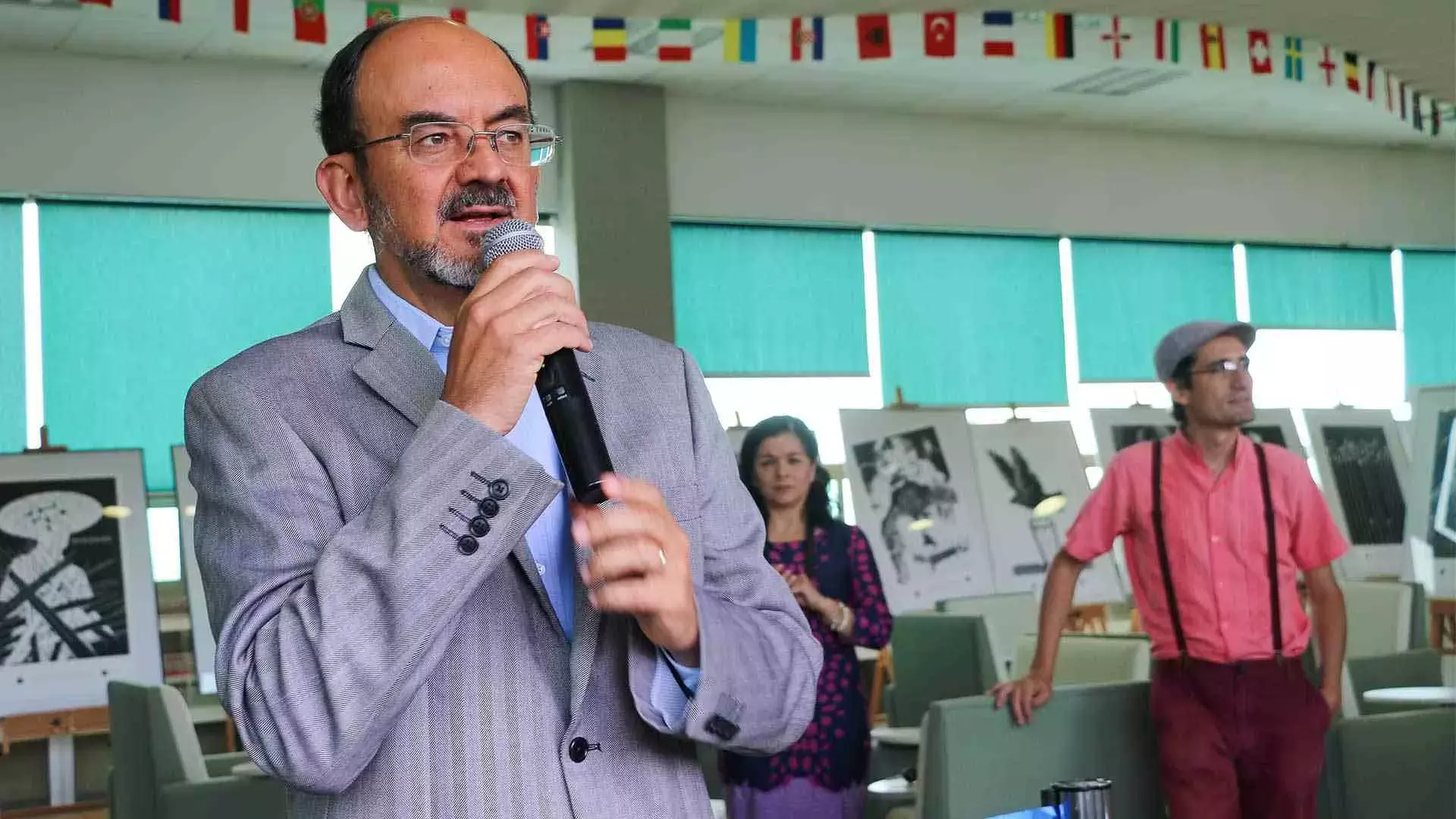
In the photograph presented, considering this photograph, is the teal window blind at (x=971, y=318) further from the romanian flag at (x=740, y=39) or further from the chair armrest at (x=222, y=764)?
the chair armrest at (x=222, y=764)

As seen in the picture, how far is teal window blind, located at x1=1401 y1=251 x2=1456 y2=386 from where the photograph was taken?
12141 millimetres

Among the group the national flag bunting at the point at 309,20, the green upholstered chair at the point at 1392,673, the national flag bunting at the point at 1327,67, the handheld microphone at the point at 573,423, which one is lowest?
the green upholstered chair at the point at 1392,673

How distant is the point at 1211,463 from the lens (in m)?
4.00

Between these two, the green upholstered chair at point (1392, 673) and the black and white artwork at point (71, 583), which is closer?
the green upholstered chair at point (1392, 673)

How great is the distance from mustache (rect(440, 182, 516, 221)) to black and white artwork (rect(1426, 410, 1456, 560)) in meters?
9.35

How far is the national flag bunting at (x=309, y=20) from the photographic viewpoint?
21.4 feet

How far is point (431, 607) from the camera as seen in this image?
984 millimetres

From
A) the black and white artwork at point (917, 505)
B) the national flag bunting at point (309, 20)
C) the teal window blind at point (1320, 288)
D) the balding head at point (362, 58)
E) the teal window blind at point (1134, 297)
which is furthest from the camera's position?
the teal window blind at point (1320, 288)

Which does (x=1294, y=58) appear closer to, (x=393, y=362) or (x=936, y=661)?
(x=936, y=661)

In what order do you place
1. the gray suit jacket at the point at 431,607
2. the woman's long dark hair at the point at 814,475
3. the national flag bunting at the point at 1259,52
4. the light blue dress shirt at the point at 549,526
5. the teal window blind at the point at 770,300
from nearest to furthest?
the gray suit jacket at the point at 431,607 < the light blue dress shirt at the point at 549,526 < the woman's long dark hair at the point at 814,475 < the national flag bunting at the point at 1259,52 < the teal window blind at the point at 770,300

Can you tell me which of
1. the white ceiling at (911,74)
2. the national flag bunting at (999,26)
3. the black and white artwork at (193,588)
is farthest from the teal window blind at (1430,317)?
the black and white artwork at (193,588)

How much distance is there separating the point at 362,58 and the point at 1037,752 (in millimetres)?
3276

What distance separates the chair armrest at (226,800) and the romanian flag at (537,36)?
4.11 meters

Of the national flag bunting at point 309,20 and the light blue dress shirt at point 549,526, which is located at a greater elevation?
the national flag bunting at point 309,20
